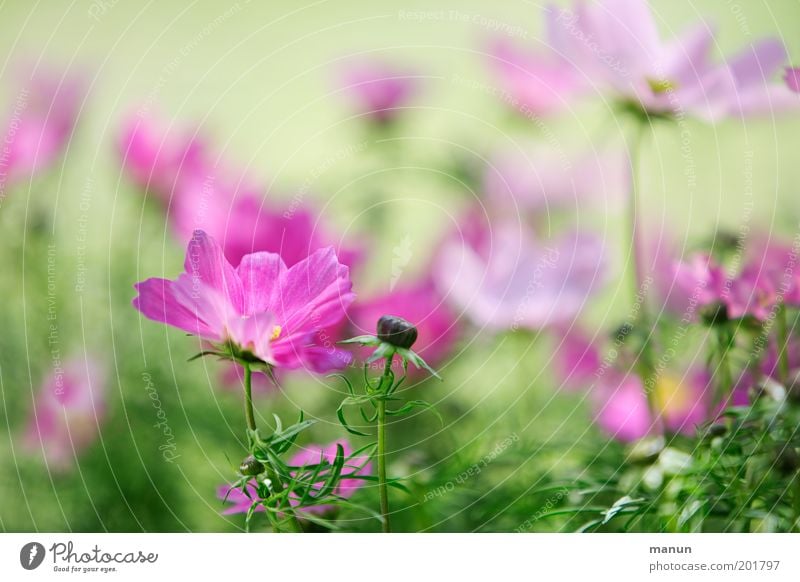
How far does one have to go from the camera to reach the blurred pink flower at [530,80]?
514mm

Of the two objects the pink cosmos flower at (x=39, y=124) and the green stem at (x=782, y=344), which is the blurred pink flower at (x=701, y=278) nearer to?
the green stem at (x=782, y=344)

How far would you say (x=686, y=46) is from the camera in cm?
45

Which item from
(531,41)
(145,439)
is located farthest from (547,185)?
(145,439)

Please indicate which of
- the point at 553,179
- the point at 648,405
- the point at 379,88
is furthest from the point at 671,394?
the point at 379,88

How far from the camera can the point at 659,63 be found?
1.45 feet

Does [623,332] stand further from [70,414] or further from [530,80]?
[70,414]

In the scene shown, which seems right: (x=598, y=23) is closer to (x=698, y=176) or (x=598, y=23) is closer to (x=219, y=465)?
(x=698, y=176)

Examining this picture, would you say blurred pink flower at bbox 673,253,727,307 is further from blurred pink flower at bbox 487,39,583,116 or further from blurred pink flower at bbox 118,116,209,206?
blurred pink flower at bbox 118,116,209,206

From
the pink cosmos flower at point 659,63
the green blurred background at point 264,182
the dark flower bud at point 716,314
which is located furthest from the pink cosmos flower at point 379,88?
the dark flower bud at point 716,314

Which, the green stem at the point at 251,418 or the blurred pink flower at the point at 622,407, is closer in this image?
the green stem at the point at 251,418

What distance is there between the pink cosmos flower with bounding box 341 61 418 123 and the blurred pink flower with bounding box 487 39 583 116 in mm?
54

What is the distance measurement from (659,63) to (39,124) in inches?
14.6

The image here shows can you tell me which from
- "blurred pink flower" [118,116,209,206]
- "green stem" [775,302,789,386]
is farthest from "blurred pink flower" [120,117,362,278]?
"green stem" [775,302,789,386]

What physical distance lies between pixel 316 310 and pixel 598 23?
0.20 metres
